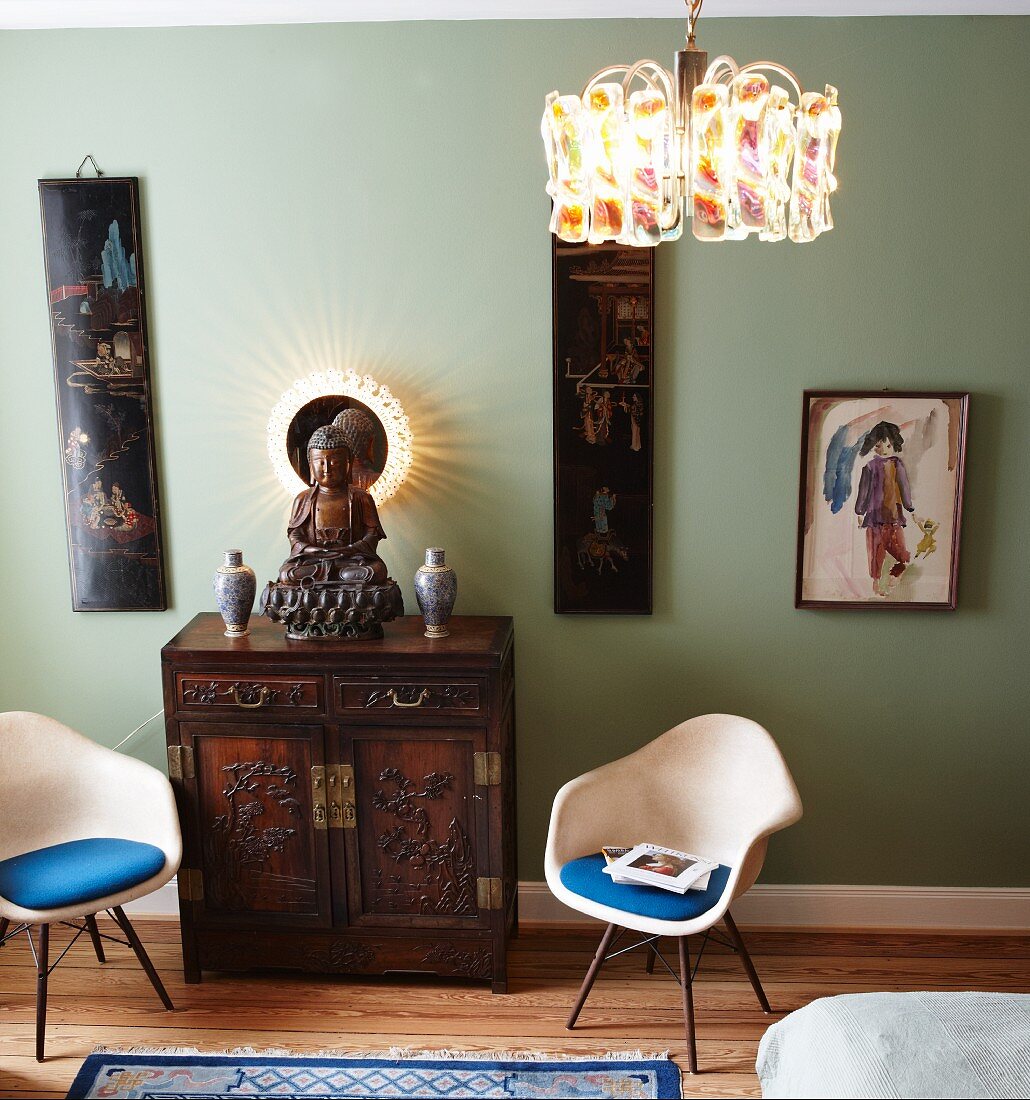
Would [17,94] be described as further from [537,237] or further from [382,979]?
[382,979]

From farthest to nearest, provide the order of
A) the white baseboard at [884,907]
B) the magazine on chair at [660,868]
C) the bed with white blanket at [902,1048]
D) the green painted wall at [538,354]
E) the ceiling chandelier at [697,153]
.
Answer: the white baseboard at [884,907], the green painted wall at [538,354], the magazine on chair at [660,868], the bed with white blanket at [902,1048], the ceiling chandelier at [697,153]

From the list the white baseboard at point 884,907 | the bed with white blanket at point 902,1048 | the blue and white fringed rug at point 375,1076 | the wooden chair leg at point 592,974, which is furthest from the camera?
the white baseboard at point 884,907

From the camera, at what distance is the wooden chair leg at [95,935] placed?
3.29 metres

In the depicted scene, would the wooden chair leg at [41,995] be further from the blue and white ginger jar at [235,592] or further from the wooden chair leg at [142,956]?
the blue and white ginger jar at [235,592]

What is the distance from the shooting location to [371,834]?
3.21 metres

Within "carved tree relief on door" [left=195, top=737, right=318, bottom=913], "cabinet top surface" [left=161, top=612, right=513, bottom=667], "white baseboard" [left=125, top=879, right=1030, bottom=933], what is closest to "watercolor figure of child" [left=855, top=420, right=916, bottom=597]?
"white baseboard" [left=125, top=879, right=1030, bottom=933]

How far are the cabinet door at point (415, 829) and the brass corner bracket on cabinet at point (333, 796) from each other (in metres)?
0.02

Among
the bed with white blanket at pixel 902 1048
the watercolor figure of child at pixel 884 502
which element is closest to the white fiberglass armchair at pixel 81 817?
the bed with white blanket at pixel 902 1048

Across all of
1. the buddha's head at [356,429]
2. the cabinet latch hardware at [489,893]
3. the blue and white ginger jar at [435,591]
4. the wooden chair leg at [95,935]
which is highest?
the buddha's head at [356,429]

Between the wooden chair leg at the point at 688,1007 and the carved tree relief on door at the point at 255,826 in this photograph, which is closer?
the wooden chair leg at the point at 688,1007

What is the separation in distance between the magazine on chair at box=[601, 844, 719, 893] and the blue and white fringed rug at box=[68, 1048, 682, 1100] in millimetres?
502

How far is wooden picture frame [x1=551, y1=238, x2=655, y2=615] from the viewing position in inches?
130

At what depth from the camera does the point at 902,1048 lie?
2.19 metres

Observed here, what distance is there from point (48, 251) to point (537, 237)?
158cm
